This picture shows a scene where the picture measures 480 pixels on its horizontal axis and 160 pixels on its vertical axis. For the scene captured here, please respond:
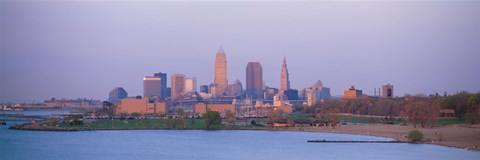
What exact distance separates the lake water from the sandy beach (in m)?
1.64

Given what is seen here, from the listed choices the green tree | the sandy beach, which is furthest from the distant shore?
the green tree

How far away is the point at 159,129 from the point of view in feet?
230

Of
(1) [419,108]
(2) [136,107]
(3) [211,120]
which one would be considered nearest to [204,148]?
(3) [211,120]

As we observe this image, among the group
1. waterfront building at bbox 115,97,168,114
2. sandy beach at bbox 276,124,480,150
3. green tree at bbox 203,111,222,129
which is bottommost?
sandy beach at bbox 276,124,480,150

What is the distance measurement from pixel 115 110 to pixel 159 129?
46922mm

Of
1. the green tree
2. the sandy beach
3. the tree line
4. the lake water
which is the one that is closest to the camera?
the lake water

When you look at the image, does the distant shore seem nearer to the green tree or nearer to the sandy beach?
the sandy beach

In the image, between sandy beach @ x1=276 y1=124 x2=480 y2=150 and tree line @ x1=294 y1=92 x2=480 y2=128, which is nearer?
sandy beach @ x1=276 y1=124 x2=480 y2=150

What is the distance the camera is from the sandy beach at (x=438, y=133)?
46.7 metres

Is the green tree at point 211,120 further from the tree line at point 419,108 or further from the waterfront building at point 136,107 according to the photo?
the waterfront building at point 136,107

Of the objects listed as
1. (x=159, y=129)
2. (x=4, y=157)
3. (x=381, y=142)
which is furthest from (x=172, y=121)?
(x=4, y=157)

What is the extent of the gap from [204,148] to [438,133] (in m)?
16.6

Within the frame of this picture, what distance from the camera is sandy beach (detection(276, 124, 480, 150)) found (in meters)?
46.7

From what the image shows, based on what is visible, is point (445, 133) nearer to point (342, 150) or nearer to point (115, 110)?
point (342, 150)
